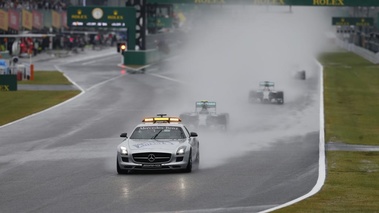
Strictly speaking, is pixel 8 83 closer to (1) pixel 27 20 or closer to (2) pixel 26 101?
(2) pixel 26 101

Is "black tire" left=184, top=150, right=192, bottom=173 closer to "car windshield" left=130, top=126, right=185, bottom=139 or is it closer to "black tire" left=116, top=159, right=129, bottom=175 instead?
"car windshield" left=130, top=126, right=185, bottom=139

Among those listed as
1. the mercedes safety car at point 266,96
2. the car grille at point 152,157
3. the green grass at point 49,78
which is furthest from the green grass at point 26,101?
the car grille at point 152,157

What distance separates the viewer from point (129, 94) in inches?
2375

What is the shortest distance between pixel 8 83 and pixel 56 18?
56588 millimetres

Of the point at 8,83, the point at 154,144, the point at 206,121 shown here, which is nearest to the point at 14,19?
the point at 8,83

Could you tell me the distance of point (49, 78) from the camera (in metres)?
75.8

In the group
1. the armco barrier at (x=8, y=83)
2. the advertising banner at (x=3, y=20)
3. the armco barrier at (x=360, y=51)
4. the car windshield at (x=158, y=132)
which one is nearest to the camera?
the car windshield at (x=158, y=132)

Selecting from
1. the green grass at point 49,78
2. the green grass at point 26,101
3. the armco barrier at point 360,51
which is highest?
the green grass at point 26,101

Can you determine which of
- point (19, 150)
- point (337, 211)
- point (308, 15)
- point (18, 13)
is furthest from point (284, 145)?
point (308, 15)

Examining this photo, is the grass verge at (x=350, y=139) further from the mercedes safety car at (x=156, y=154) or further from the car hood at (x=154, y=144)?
the car hood at (x=154, y=144)

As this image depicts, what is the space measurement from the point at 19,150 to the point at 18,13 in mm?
68761

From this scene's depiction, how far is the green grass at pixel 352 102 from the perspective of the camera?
3931 cm

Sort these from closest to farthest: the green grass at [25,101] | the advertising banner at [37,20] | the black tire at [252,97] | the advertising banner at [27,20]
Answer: the green grass at [25,101] → the black tire at [252,97] → the advertising banner at [27,20] → the advertising banner at [37,20]

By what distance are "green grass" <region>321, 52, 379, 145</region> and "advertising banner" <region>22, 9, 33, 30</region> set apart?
94.4 feet
